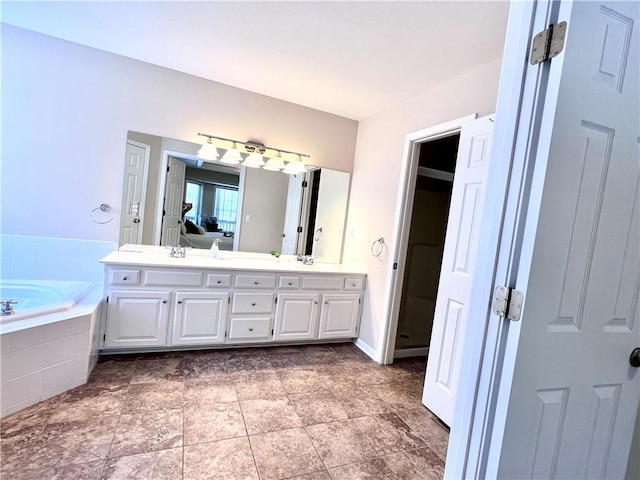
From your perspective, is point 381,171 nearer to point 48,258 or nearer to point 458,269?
point 458,269

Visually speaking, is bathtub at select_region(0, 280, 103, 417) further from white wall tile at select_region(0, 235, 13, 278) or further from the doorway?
the doorway

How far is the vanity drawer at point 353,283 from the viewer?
3.12 metres

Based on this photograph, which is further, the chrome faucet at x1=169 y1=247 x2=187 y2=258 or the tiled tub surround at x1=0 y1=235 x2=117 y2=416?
the chrome faucet at x1=169 y1=247 x2=187 y2=258

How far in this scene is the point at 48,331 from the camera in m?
1.86

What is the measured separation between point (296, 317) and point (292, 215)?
109 cm

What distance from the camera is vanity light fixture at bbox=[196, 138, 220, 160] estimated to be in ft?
9.66

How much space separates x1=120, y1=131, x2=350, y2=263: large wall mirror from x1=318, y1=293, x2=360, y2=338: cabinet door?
597 millimetres

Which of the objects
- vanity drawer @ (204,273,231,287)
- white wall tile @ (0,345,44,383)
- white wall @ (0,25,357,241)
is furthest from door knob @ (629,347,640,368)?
white wall @ (0,25,357,241)

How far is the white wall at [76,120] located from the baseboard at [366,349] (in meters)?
2.46

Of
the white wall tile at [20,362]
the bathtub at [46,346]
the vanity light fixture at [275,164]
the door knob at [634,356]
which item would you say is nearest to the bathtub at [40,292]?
the bathtub at [46,346]

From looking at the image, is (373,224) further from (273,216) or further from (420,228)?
(273,216)

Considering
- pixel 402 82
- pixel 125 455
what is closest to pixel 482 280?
pixel 125 455

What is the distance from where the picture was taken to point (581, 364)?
0.94m

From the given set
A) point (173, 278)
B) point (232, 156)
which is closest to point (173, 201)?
point (232, 156)
